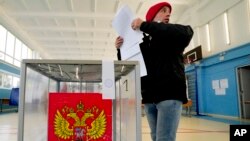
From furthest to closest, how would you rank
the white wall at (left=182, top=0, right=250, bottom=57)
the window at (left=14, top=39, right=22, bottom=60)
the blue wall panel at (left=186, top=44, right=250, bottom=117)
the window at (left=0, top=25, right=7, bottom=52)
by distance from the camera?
the window at (left=14, top=39, right=22, bottom=60), the window at (left=0, top=25, right=7, bottom=52), the blue wall panel at (left=186, top=44, right=250, bottom=117), the white wall at (left=182, top=0, right=250, bottom=57)

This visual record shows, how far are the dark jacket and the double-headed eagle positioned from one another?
0.27 metres

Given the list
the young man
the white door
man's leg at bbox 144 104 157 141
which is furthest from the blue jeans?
the white door

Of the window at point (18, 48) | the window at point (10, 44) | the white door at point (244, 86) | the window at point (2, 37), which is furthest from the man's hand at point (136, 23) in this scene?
the window at point (18, 48)

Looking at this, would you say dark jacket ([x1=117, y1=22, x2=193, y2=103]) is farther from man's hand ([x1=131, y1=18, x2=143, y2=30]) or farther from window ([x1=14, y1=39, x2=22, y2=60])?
window ([x1=14, y1=39, x2=22, y2=60])

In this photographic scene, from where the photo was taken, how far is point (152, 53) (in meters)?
1.21

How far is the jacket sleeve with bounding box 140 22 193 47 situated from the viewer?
1.08 meters

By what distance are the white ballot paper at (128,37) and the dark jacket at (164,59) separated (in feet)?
0.12

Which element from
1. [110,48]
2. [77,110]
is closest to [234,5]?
[77,110]

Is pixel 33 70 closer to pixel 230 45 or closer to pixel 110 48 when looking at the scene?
pixel 230 45

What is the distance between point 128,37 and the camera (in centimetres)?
129

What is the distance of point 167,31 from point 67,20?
385 inches

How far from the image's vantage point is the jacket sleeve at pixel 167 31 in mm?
1076

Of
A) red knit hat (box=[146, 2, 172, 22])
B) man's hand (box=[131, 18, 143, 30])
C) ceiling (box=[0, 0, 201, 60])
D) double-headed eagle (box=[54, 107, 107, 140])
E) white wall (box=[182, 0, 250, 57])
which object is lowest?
double-headed eagle (box=[54, 107, 107, 140])

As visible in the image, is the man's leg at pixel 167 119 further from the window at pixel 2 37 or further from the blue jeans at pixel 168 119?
the window at pixel 2 37
